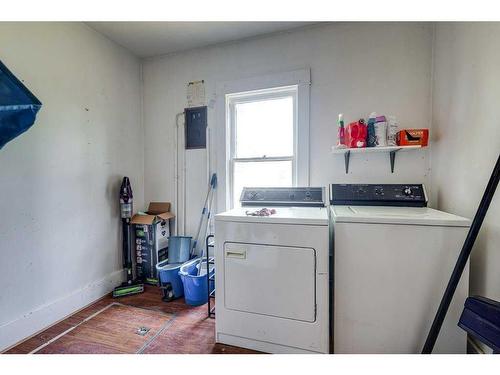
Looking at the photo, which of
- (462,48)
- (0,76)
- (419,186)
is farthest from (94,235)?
(462,48)

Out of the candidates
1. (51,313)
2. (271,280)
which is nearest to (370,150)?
(271,280)

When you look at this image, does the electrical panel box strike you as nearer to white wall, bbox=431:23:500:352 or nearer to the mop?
the mop

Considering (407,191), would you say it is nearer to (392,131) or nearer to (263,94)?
(392,131)

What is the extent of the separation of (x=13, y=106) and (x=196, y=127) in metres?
1.49

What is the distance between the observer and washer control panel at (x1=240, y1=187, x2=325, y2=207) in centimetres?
202

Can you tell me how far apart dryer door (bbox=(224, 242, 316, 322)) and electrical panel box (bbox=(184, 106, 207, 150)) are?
142 cm

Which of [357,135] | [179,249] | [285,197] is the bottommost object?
[179,249]

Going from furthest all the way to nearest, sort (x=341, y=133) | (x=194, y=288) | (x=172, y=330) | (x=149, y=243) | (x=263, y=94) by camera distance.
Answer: (x=149, y=243) < (x=263, y=94) < (x=194, y=288) < (x=341, y=133) < (x=172, y=330)

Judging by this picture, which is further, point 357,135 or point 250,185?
point 250,185

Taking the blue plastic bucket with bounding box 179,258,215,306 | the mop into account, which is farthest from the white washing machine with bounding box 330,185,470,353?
the mop

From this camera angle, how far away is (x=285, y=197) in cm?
209

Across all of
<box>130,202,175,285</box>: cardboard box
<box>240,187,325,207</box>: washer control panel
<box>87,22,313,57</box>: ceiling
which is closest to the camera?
<box>240,187,325,207</box>: washer control panel

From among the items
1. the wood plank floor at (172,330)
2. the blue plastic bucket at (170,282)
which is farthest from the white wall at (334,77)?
the wood plank floor at (172,330)
